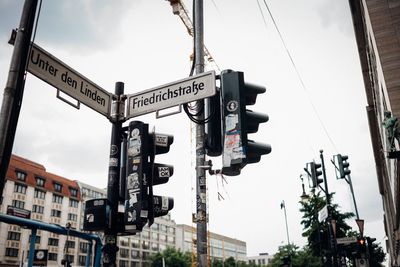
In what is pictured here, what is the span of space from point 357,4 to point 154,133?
19023 mm

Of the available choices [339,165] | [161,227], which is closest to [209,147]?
[339,165]

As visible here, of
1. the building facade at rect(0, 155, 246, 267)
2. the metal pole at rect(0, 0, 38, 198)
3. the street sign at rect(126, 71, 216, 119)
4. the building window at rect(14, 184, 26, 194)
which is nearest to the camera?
the metal pole at rect(0, 0, 38, 198)

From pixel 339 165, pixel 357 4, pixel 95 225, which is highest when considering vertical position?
pixel 357 4

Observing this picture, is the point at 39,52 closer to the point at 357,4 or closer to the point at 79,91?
the point at 79,91

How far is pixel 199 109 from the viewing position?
16.3 feet

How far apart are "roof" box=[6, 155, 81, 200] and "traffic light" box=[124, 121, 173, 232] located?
60.8 metres

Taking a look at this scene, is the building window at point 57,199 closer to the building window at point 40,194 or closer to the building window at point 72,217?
the building window at point 40,194

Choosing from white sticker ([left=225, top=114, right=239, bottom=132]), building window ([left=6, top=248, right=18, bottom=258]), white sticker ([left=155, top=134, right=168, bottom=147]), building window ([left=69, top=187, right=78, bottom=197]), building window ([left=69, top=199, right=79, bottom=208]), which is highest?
building window ([left=69, top=187, right=78, bottom=197])

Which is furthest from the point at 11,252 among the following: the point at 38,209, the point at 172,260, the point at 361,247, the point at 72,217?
the point at 361,247

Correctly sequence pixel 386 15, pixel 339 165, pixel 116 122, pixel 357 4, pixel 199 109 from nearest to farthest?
pixel 116 122, pixel 199 109, pixel 386 15, pixel 339 165, pixel 357 4

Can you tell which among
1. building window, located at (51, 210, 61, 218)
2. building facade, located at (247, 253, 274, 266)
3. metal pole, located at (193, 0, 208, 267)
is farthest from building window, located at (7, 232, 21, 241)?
building facade, located at (247, 253, 274, 266)

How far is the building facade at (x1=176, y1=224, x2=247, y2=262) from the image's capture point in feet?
344

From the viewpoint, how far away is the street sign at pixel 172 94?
437 centimetres

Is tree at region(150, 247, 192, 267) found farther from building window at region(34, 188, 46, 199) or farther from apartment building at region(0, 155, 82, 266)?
building window at region(34, 188, 46, 199)
